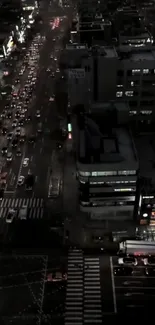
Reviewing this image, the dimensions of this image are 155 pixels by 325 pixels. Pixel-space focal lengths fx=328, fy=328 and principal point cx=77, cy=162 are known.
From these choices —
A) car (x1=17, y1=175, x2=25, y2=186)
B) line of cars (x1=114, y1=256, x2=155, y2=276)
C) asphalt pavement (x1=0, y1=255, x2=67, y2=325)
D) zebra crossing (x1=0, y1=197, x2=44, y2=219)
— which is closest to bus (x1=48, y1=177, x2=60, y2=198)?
zebra crossing (x1=0, y1=197, x2=44, y2=219)

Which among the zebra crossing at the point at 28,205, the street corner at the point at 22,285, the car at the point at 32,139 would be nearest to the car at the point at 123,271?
the street corner at the point at 22,285

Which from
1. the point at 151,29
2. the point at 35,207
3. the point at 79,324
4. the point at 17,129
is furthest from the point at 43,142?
the point at 151,29

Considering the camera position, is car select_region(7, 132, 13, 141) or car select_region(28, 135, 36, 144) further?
car select_region(7, 132, 13, 141)

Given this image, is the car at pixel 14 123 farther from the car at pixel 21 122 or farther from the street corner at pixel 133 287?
the street corner at pixel 133 287

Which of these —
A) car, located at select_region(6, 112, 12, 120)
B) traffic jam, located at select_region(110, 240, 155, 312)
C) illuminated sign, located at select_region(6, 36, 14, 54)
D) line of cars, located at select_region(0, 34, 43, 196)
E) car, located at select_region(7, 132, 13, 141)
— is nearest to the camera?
traffic jam, located at select_region(110, 240, 155, 312)

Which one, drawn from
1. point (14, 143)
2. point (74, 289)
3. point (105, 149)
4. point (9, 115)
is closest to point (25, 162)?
point (14, 143)

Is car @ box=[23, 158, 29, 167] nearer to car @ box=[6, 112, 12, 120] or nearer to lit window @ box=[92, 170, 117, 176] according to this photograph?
car @ box=[6, 112, 12, 120]

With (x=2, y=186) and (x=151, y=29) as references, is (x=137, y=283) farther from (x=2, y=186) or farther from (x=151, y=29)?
(x=151, y=29)
